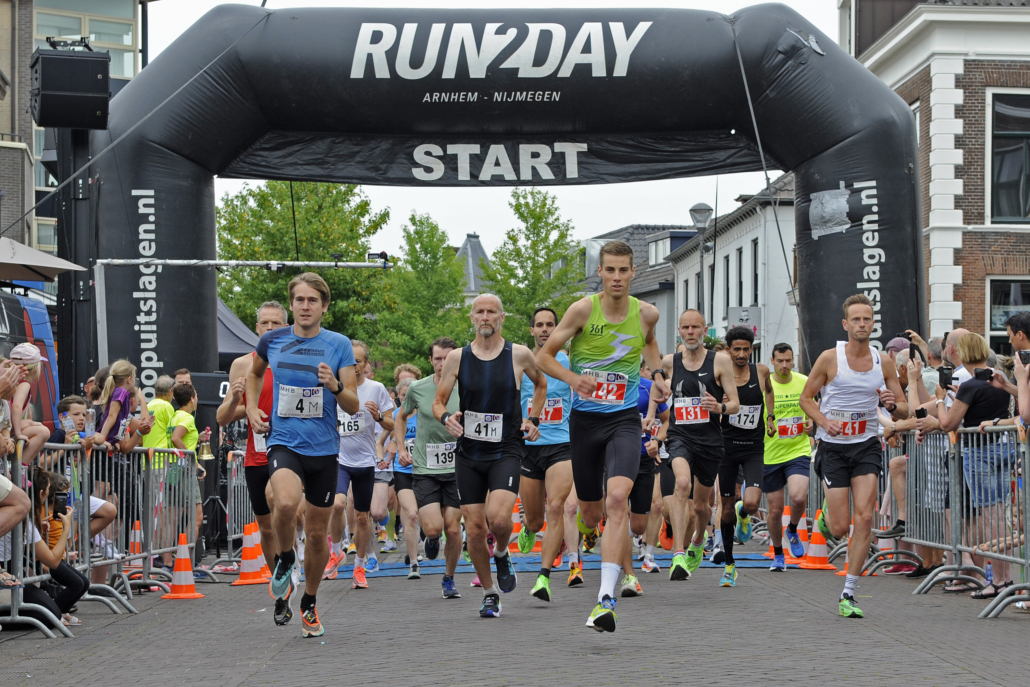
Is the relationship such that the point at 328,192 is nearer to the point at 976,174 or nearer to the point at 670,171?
the point at 976,174

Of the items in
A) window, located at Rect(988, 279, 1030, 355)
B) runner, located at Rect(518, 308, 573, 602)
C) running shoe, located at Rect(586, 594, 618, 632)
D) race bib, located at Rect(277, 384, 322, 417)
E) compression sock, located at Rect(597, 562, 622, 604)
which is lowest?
running shoe, located at Rect(586, 594, 618, 632)

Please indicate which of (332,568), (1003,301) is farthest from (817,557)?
(1003,301)

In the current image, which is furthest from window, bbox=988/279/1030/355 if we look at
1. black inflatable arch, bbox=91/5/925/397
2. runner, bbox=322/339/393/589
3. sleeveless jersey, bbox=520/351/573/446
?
runner, bbox=322/339/393/589

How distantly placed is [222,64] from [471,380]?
6.22m

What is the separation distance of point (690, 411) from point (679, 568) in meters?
1.29

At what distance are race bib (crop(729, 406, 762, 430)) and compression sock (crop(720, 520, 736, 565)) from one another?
0.91 metres

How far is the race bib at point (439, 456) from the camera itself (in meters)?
10.5

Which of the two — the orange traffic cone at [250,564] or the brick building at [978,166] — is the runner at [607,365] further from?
the brick building at [978,166]

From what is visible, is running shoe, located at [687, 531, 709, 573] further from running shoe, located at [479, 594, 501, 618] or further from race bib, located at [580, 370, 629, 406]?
race bib, located at [580, 370, 629, 406]

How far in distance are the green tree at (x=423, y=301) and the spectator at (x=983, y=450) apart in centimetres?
4782

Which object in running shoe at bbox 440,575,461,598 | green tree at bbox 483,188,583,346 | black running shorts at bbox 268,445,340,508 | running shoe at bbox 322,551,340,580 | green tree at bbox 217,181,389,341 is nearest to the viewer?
black running shorts at bbox 268,445,340,508

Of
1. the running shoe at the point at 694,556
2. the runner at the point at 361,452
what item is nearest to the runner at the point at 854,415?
the running shoe at the point at 694,556

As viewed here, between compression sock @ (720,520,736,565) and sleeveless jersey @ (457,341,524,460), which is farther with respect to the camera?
compression sock @ (720,520,736,565)

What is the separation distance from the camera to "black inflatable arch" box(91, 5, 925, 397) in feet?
43.7
